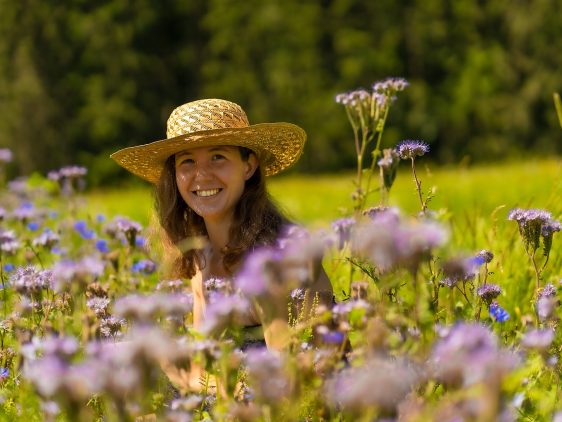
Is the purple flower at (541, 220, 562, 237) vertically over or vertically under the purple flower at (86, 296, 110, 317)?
over

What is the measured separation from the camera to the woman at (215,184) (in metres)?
3.40

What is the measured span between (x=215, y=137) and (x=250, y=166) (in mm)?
350

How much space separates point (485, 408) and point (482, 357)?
0.30ft

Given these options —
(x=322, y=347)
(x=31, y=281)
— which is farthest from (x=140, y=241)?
(x=322, y=347)

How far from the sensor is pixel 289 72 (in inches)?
Answer: 1117

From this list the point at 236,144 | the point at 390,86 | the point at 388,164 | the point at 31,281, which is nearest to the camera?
the point at 31,281

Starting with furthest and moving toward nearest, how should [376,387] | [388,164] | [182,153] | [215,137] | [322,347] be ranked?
[182,153], [215,137], [388,164], [322,347], [376,387]

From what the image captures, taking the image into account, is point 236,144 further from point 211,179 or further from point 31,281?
point 31,281

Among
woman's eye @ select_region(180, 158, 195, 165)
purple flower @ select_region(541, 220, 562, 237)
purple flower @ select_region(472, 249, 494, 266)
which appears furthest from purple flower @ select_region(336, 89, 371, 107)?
purple flower @ select_region(541, 220, 562, 237)

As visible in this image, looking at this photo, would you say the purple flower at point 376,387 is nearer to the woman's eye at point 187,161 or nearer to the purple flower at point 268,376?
the purple flower at point 268,376

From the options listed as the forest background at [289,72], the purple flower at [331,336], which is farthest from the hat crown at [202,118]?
the forest background at [289,72]

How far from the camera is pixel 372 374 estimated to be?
1354mm

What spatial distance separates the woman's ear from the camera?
3637 millimetres

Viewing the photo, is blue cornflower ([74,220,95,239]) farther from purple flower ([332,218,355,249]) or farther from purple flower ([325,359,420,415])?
purple flower ([325,359,420,415])
